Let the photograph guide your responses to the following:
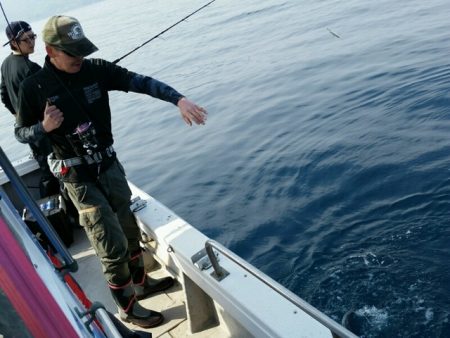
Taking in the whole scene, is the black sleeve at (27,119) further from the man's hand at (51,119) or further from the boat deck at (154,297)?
the boat deck at (154,297)

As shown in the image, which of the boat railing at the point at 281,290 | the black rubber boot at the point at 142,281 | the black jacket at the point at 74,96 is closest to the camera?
the boat railing at the point at 281,290

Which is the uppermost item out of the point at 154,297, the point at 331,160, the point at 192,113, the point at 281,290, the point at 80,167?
the point at 192,113

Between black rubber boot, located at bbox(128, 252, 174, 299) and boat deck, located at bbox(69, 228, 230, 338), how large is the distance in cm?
5

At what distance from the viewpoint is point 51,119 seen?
301cm

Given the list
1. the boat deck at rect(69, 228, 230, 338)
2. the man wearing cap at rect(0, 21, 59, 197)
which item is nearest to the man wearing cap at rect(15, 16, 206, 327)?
the boat deck at rect(69, 228, 230, 338)

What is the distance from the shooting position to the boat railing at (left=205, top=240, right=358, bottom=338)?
1812 millimetres

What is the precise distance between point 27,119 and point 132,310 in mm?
1764

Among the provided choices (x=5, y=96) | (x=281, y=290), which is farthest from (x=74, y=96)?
(x=5, y=96)

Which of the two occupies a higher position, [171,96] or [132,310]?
[171,96]

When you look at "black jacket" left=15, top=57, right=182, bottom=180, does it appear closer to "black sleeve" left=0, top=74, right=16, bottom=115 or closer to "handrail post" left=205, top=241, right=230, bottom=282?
"handrail post" left=205, top=241, right=230, bottom=282

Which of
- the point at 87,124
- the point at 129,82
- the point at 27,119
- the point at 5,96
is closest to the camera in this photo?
Result: the point at 27,119

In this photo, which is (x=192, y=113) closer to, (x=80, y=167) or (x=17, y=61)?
(x=80, y=167)

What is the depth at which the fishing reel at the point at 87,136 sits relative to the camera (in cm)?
332

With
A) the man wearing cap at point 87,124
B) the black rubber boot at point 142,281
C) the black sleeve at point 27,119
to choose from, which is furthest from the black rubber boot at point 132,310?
the black sleeve at point 27,119
